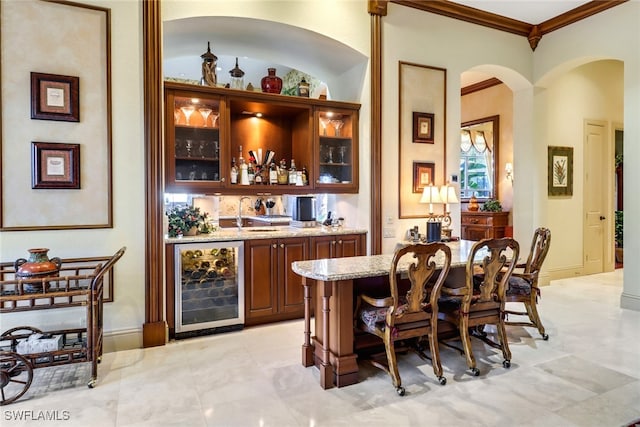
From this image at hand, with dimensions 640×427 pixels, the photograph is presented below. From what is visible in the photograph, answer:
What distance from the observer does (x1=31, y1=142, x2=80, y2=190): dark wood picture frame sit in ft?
10.6

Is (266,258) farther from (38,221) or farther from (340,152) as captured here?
(38,221)

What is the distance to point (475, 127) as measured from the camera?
7977 mm

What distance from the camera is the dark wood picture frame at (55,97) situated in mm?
3232

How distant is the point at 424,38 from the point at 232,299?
3809 mm

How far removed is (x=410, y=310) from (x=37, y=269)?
2.60 metres

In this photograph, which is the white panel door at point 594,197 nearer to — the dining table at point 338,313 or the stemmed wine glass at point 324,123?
the stemmed wine glass at point 324,123

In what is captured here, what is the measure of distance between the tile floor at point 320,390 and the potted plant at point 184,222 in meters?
1.05

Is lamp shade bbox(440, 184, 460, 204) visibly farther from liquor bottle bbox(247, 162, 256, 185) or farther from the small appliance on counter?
liquor bottle bbox(247, 162, 256, 185)

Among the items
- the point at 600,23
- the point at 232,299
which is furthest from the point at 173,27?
the point at 600,23

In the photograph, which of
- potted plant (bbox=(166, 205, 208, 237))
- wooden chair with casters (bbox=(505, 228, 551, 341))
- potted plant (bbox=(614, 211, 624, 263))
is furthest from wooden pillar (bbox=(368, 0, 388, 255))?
potted plant (bbox=(614, 211, 624, 263))

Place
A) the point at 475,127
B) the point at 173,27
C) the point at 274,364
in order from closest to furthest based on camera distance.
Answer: the point at 274,364 < the point at 173,27 < the point at 475,127

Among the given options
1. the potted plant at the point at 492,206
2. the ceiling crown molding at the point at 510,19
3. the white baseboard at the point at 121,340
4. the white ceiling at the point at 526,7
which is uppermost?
the white ceiling at the point at 526,7

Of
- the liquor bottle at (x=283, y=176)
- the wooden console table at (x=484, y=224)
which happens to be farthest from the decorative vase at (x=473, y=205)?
the liquor bottle at (x=283, y=176)

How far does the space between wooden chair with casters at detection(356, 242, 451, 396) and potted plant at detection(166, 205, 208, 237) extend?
199 cm
